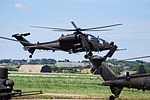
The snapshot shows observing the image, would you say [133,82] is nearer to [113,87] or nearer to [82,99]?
[113,87]

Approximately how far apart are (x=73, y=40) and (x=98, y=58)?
21.2 ft

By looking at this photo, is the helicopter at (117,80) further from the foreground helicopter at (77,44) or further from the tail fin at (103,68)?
the foreground helicopter at (77,44)

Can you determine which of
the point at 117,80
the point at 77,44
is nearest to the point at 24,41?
the point at 77,44

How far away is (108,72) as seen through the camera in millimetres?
25453

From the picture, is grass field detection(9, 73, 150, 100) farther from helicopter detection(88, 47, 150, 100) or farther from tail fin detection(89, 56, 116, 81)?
helicopter detection(88, 47, 150, 100)

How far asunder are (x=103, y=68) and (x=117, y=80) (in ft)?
4.42

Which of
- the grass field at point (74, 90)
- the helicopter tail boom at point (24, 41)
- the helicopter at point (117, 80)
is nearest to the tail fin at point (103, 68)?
the helicopter at point (117, 80)

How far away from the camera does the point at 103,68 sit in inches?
1010

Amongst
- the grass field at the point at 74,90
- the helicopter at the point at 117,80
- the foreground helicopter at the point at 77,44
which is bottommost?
the grass field at the point at 74,90

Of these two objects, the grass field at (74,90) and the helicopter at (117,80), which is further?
the grass field at (74,90)

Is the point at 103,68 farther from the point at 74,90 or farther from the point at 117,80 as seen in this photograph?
the point at 74,90

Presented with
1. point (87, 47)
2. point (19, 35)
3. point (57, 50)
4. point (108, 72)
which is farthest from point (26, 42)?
point (108, 72)

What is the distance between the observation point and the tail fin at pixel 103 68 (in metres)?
25.4

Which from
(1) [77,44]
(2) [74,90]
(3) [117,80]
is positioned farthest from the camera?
(2) [74,90]
